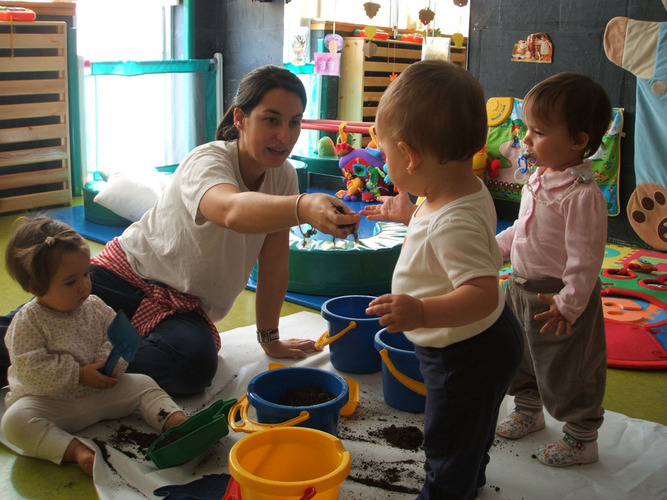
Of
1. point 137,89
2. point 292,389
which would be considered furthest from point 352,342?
point 137,89

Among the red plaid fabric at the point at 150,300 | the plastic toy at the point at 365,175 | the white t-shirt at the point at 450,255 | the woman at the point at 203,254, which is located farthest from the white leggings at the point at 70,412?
the plastic toy at the point at 365,175

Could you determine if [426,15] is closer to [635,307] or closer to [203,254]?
[635,307]

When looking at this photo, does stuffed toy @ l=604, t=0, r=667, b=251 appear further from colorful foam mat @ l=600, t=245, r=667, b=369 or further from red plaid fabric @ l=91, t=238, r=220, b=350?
red plaid fabric @ l=91, t=238, r=220, b=350

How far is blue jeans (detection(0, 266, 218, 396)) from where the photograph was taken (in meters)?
1.86

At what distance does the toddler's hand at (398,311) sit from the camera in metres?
1.11

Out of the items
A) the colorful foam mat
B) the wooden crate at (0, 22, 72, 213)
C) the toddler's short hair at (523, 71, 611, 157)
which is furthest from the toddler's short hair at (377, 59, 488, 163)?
the wooden crate at (0, 22, 72, 213)

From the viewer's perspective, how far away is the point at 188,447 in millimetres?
1535

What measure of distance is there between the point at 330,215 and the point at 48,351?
0.82m

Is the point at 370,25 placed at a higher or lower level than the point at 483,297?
higher

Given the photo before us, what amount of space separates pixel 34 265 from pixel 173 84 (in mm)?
3755

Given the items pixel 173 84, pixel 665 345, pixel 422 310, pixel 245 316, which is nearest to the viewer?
pixel 422 310

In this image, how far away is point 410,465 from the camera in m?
1.59

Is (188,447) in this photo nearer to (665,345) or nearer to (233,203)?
(233,203)

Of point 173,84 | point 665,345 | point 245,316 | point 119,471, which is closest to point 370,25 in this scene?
point 173,84
